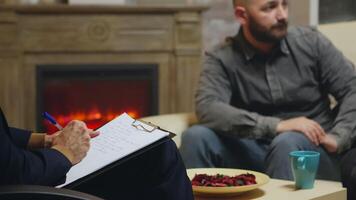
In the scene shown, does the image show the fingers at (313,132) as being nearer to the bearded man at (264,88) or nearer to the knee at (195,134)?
the bearded man at (264,88)

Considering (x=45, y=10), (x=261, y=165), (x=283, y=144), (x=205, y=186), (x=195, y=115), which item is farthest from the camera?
(x=45, y=10)

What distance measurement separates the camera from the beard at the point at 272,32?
2.41m

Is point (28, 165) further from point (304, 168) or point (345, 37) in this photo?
point (345, 37)

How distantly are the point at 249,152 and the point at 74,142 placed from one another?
1.10 m

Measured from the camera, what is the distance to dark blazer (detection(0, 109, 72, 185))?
114 centimetres

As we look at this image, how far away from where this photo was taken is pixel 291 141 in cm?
207

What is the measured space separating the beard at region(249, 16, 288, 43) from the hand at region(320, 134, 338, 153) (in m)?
0.45

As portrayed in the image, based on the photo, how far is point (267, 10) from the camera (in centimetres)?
243

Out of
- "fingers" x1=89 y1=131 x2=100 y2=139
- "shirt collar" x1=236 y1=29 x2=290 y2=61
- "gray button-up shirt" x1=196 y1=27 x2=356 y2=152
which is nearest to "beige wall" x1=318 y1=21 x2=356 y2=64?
"gray button-up shirt" x1=196 y1=27 x2=356 y2=152

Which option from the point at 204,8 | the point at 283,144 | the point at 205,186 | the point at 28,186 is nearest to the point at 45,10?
the point at 204,8

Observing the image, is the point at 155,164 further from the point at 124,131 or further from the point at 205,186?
the point at 205,186

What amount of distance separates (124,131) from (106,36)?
2.13m

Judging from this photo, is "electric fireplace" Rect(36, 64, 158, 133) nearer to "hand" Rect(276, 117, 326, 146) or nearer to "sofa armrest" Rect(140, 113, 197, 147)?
"sofa armrest" Rect(140, 113, 197, 147)

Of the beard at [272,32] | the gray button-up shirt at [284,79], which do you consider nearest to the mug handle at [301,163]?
the gray button-up shirt at [284,79]
